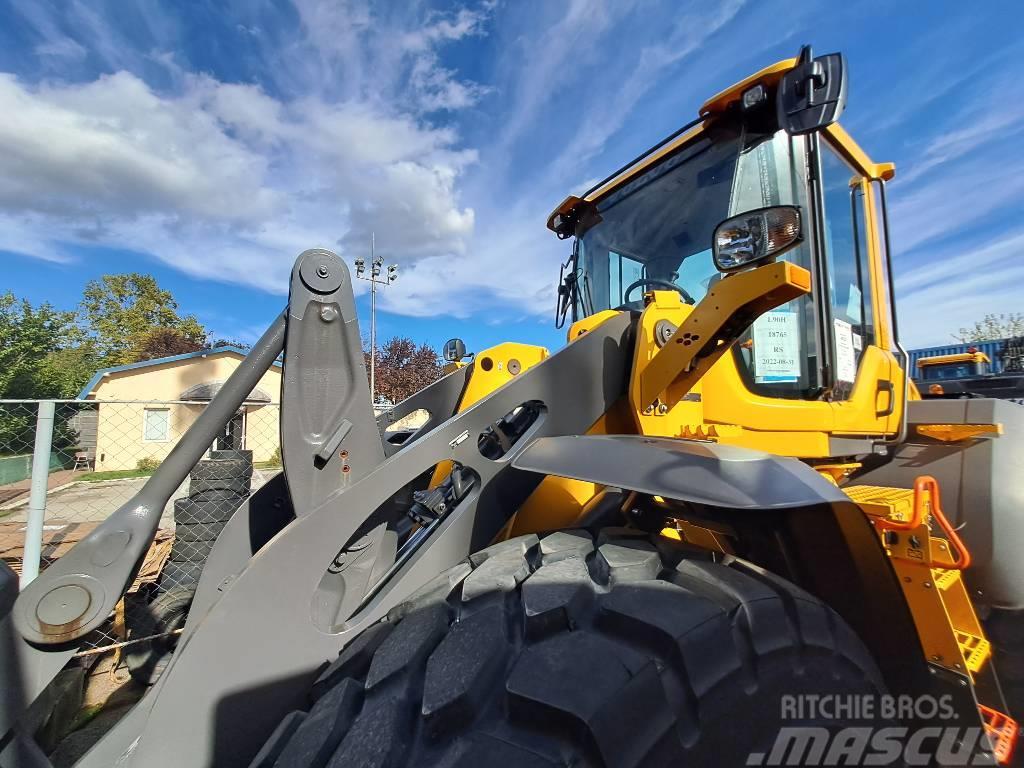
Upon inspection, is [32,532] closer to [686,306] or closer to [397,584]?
[397,584]

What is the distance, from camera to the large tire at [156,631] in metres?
3.35

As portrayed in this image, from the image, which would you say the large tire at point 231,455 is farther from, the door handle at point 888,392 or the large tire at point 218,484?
the door handle at point 888,392

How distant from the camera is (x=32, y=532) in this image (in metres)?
3.85

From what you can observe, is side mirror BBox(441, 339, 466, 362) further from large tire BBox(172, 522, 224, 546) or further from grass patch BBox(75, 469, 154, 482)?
grass patch BBox(75, 469, 154, 482)

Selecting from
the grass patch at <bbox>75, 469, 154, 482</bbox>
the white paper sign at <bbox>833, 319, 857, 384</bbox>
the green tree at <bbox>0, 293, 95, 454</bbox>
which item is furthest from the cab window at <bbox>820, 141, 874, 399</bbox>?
the green tree at <bbox>0, 293, 95, 454</bbox>

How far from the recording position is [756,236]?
1.64m

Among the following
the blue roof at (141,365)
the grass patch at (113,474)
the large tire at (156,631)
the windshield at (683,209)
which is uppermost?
→ the blue roof at (141,365)

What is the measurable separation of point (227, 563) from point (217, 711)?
3.07ft

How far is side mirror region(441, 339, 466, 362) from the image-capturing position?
3707 mm

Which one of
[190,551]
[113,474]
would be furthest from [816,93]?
[113,474]

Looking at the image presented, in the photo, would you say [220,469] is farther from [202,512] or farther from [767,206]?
[767,206]

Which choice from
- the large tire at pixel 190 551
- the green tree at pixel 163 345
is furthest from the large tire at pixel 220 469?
the green tree at pixel 163 345

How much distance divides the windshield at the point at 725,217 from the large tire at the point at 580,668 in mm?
1263

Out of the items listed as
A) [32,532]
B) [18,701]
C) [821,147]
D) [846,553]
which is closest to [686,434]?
[846,553]
